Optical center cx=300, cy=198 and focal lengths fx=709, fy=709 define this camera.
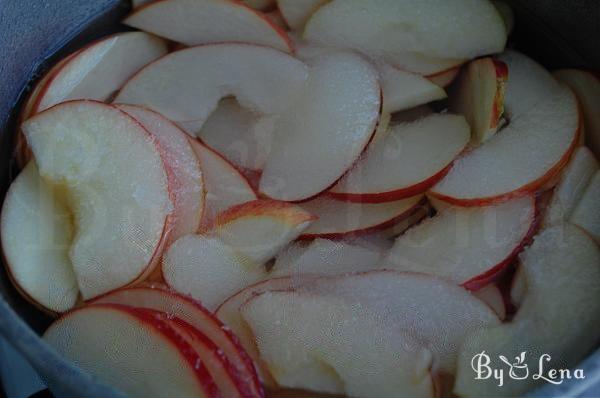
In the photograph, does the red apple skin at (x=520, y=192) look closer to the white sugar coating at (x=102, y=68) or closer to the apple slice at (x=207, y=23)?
the apple slice at (x=207, y=23)

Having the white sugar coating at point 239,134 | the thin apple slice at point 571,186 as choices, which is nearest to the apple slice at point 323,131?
the white sugar coating at point 239,134

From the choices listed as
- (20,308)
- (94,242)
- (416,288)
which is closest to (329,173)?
(416,288)

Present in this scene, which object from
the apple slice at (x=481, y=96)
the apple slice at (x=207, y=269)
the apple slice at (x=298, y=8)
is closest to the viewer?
the apple slice at (x=207, y=269)

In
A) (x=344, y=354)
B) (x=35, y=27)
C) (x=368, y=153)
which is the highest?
(x=35, y=27)

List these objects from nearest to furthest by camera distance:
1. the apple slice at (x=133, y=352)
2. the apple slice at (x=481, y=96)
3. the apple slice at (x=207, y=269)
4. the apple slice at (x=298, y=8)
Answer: the apple slice at (x=133, y=352) → the apple slice at (x=207, y=269) → the apple slice at (x=481, y=96) → the apple slice at (x=298, y=8)

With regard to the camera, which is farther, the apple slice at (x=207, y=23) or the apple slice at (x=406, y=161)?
the apple slice at (x=207, y=23)

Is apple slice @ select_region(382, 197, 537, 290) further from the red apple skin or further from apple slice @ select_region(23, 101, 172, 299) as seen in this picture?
apple slice @ select_region(23, 101, 172, 299)

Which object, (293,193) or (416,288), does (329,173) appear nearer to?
(293,193)
